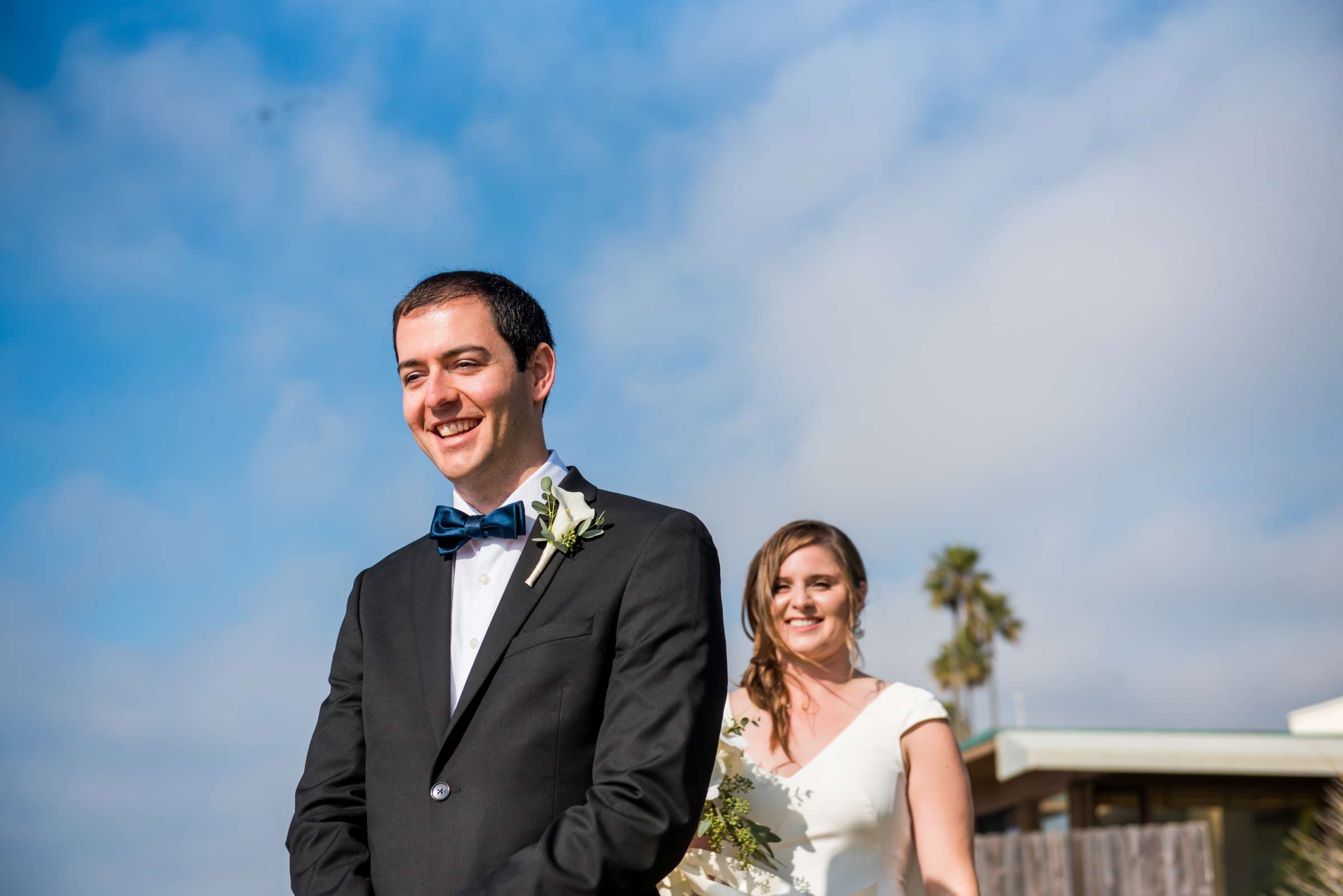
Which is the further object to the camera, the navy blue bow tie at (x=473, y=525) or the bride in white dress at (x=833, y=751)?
the bride in white dress at (x=833, y=751)

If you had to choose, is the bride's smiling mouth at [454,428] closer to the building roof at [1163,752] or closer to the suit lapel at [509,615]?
the suit lapel at [509,615]

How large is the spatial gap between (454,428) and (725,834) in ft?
6.18

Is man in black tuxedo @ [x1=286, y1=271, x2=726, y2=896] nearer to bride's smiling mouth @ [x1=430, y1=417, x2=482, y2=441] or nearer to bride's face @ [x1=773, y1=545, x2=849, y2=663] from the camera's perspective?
bride's smiling mouth @ [x1=430, y1=417, x2=482, y2=441]

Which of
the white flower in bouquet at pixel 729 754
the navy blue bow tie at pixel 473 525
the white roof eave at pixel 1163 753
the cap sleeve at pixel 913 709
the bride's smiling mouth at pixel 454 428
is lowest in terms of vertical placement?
the white flower in bouquet at pixel 729 754

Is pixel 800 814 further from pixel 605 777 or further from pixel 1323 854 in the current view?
pixel 1323 854

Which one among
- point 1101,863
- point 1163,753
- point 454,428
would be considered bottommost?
point 1101,863

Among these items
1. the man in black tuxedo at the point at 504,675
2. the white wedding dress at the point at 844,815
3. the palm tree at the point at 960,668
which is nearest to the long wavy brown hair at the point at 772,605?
the white wedding dress at the point at 844,815

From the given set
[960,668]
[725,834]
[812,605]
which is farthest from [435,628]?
[960,668]

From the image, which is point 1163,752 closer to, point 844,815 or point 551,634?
point 844,815

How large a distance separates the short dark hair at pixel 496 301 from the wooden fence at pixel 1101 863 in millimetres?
13104

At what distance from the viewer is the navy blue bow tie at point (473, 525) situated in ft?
9.73

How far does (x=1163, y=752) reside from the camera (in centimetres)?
1747

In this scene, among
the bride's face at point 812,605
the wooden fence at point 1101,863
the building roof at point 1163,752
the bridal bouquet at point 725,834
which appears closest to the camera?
the bridal bouquet at point 725,834

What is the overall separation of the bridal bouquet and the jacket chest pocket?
4.81ft
